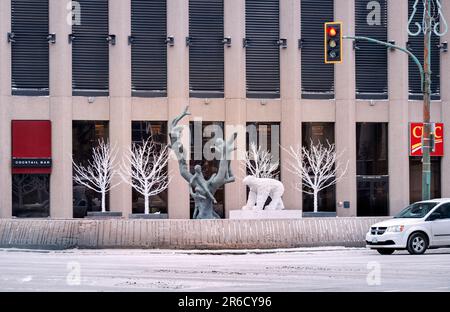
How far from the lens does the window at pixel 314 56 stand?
48.1 m

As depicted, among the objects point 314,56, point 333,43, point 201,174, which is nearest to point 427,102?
point 333,43

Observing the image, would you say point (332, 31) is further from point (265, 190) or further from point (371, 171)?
point (371, 171)

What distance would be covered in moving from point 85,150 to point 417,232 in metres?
26.7

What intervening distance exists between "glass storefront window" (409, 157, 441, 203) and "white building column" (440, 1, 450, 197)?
0.38 metres

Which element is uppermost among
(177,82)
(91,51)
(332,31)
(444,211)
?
(91,51)

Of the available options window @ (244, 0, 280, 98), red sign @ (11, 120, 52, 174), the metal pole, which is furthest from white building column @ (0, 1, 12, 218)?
the metal pole

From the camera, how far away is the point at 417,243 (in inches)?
888

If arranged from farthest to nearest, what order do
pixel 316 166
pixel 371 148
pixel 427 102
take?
pixel 371 148
pixel 316 166
pixel 427 102

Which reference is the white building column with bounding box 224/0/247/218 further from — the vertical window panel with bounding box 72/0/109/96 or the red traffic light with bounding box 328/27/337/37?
the red traffic light with bounding box 328/27/337/37

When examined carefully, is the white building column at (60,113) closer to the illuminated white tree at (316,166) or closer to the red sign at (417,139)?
the illuminated white tree at (316,166)

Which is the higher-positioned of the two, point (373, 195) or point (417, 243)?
point (373, 195)

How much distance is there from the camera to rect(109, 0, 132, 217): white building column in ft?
150

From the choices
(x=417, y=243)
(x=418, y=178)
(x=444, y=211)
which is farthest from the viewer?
(x=418, y=178)

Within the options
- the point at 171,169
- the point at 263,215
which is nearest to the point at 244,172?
the point at 171,169
